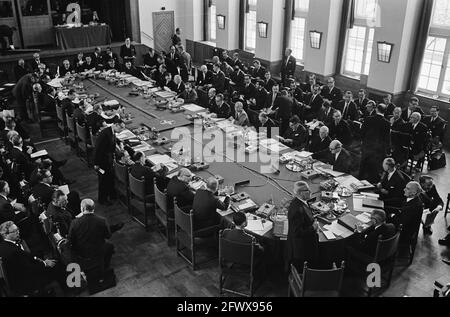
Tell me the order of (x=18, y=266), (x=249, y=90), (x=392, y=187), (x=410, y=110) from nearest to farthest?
(x=18, y=266) → (x=392, y=187) → (x=410, y=110) → (x=249, y=90)

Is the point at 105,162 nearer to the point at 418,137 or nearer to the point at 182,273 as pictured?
the point at 182,273

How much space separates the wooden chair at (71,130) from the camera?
10.2 meters

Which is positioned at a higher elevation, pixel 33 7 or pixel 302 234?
pixel 33 7

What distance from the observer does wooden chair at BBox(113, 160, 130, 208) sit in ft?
25.5

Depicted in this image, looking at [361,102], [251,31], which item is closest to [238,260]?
[361,102]

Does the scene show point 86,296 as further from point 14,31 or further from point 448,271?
point 14,31

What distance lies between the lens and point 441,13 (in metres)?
11.2

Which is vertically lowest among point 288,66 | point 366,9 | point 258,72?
point 258,72

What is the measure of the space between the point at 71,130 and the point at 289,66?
7.18 meters

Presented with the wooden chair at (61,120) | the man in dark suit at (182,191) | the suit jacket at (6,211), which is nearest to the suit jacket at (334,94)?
the man in dark suit at (182,191)

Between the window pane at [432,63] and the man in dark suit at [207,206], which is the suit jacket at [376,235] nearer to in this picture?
the man in dark suit at [207,206]

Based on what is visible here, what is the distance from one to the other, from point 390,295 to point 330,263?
106 centimetres

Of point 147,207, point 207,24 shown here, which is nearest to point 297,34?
point 207,24

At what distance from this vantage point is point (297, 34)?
15477mm
